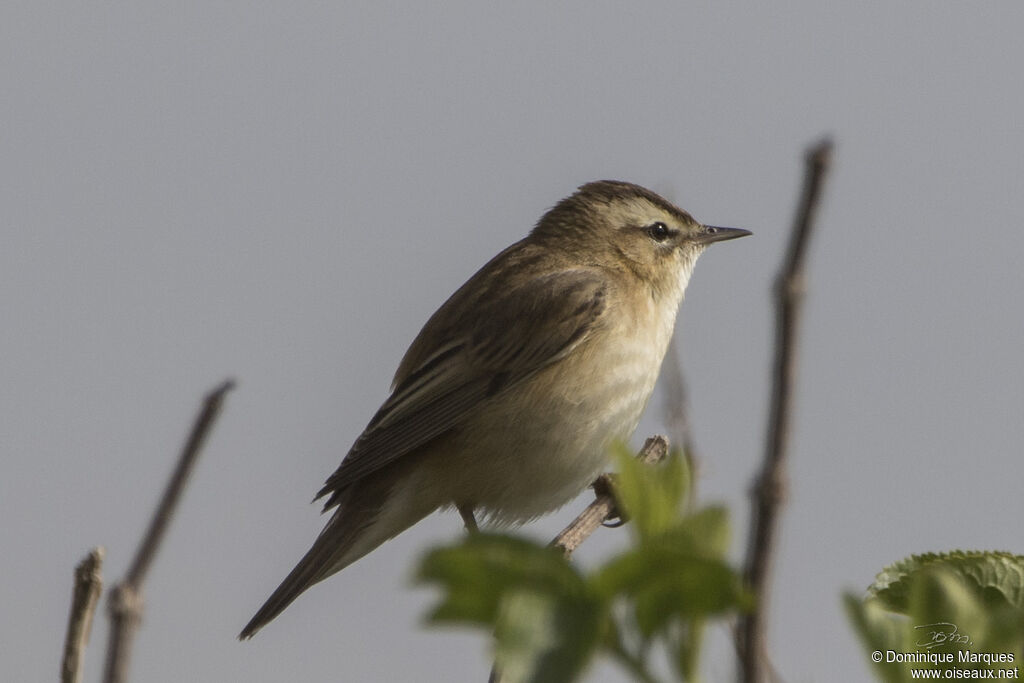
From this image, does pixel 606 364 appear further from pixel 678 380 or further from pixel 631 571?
pixel 631 571

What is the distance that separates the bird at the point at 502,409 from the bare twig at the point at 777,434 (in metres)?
4.96

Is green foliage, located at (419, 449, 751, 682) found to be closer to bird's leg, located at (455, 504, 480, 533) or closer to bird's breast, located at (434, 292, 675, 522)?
bird's breast, located at (434, 292, 675, 522)

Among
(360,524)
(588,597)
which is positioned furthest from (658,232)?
(588,597)

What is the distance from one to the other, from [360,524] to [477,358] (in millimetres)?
1044

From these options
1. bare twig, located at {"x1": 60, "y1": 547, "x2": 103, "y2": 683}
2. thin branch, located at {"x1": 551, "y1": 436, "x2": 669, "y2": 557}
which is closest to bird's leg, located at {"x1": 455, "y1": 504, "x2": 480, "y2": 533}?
thin branch, located at {"x1": 551, "y1": 436, "x2": 669, "y2": 557}

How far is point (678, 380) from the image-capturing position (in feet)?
11.1

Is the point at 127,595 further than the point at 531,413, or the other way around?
the point at 531,413

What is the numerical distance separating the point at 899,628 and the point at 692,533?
36cm

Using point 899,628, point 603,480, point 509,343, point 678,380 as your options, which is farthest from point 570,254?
point 899,628

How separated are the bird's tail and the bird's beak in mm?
2405

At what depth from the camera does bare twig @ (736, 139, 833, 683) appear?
3.41 ft

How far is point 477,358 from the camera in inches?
257

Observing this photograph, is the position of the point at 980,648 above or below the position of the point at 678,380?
below

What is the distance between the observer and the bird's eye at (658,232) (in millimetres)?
7434
